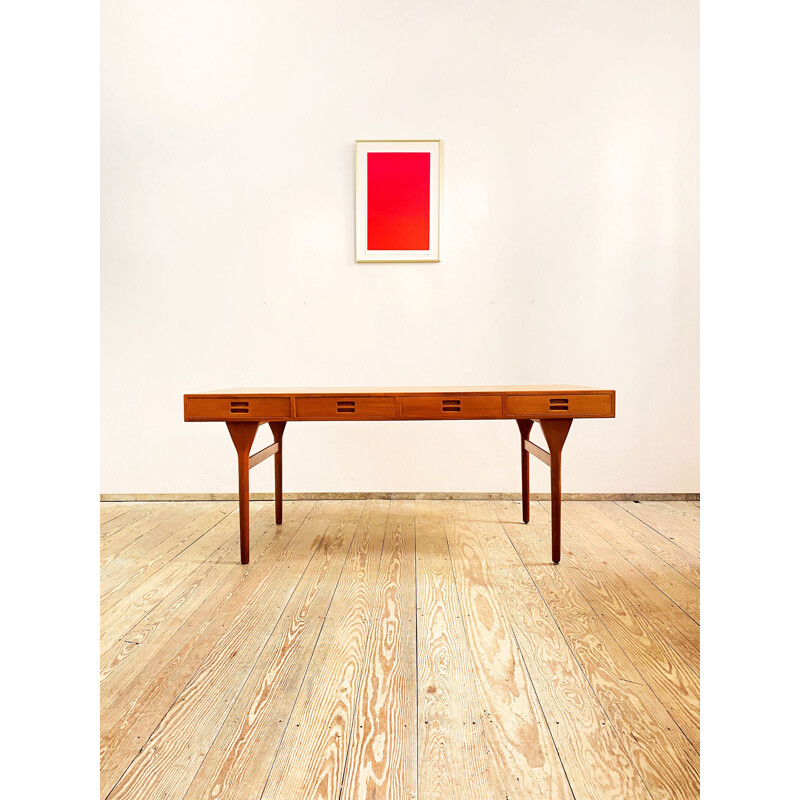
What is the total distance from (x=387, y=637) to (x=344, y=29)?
318 centimetres

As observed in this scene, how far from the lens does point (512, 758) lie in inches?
44.6

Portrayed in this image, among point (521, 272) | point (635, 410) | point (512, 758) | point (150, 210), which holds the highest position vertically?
point (150, 210)

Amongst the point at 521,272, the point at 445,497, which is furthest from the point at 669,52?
the point at 445,497

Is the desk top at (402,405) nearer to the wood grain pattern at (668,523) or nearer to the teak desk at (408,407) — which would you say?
the teak desk at (408,407)

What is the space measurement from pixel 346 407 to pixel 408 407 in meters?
0.24

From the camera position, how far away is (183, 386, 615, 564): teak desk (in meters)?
2.32

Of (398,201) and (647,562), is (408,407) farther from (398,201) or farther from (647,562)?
(398,201)

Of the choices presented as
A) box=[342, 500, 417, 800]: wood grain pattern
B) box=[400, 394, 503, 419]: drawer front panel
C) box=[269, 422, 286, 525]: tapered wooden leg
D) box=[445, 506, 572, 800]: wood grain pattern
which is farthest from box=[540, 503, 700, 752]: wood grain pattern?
box=[269, 422, 286, 525]: tapered wooden leg

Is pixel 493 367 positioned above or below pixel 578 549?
above

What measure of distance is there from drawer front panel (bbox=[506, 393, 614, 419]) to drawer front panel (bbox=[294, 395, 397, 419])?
465 millimetres

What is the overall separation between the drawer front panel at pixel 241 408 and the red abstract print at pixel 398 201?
141cm

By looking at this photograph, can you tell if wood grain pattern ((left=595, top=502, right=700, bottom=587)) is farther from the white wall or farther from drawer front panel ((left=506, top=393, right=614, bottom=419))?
drawer front panel ((left=506, top=393, right=614, bottom=419))

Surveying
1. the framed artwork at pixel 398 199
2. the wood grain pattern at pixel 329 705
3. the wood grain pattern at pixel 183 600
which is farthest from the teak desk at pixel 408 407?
the framed artwork at pixel 398 199
